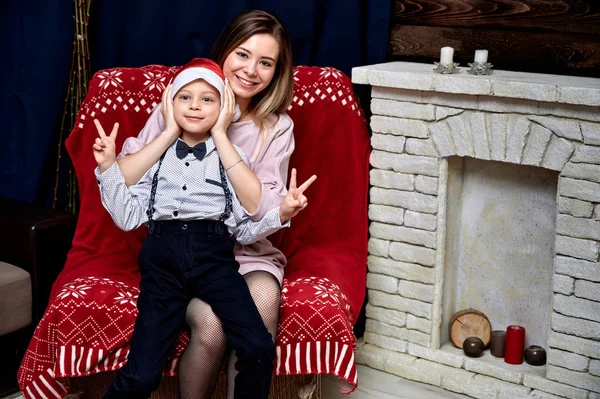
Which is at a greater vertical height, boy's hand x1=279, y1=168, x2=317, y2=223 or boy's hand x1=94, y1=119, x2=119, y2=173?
boy's hand x1=94, y1=119, x2=119, y2=173

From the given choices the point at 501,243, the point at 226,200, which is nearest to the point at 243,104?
Result: the point at 226,200

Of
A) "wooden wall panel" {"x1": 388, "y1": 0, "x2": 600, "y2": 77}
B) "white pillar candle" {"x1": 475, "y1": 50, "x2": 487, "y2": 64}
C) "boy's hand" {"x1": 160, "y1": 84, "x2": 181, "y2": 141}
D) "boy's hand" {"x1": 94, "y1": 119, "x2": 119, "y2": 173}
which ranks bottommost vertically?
"boy's hand" {"x1": 94, "y1": 119, "x2": 119, "y2": 173}

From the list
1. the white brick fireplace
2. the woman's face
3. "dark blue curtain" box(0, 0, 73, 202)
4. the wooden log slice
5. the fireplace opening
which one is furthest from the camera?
"dark blue curtain" box(0, 0, 73, 202)

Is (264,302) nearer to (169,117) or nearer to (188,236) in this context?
(188,236)

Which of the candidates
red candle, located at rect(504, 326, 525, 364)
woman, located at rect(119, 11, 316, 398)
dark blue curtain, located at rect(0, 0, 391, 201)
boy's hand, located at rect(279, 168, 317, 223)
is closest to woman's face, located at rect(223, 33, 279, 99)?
woman, located at rect(119, 11, 316, 398)

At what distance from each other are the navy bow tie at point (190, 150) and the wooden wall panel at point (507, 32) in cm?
97

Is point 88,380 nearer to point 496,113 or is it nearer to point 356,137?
point 356,137

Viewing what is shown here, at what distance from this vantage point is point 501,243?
287 centimetres

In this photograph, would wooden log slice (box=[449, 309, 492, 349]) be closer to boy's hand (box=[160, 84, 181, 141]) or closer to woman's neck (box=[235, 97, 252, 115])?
woman's neck (box=[235, 97, 252, 115])

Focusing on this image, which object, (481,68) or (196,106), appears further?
(481,68)

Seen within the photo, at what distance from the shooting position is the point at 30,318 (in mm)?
2725

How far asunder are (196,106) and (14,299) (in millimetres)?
914

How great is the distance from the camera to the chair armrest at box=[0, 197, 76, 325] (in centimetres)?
270

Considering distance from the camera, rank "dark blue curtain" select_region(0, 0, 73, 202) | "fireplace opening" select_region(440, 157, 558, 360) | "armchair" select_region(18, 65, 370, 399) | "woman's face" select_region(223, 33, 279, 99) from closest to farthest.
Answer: "armchair" select_region(18, 65, 370, 399)
"woman's face" select_region(223, 33, 279, 99)
"fireplace opening" select_region(440, 157, 558, 360)
"dark blue curtain" select_region(0, 0, 73, 202)
